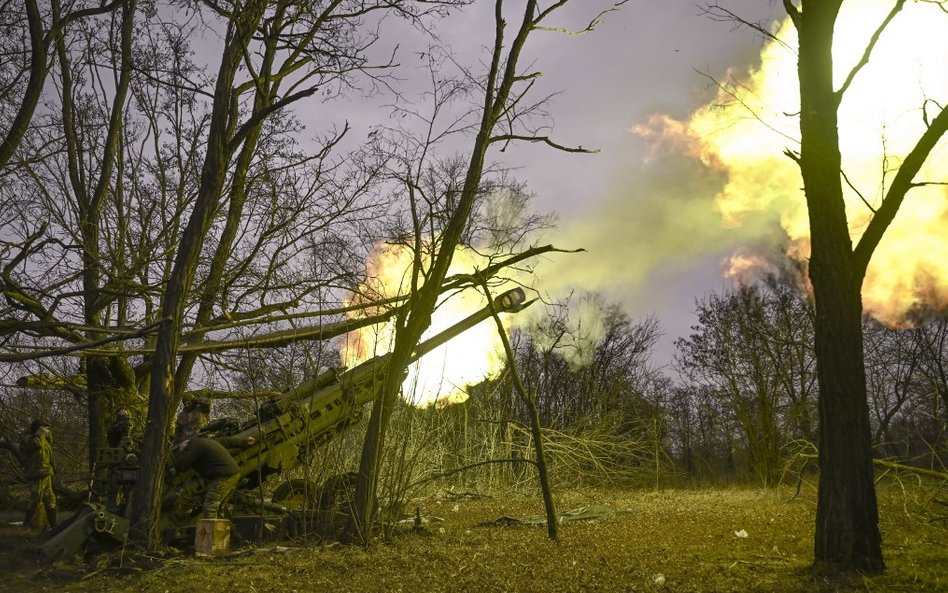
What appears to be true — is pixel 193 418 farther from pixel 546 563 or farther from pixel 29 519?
pixel 29 519

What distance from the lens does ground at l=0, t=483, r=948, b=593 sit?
612 cm

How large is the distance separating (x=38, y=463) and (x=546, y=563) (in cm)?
1009

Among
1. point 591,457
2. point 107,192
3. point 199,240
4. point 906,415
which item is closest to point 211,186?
A: point 199,240

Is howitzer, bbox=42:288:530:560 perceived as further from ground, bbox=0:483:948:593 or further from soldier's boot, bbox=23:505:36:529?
soldier's boot, bbox=23:505:36:529

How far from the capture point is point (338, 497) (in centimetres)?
933

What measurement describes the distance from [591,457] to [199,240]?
38.1ft

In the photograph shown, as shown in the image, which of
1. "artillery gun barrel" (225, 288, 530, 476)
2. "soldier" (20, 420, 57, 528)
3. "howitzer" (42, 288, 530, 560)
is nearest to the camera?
"howitzer" (42, 288, 530, 560)

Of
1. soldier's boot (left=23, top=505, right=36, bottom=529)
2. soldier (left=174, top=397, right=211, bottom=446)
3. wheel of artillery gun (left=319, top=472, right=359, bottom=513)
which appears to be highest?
soldier (left=174, top=397, right=211, bottom=446)

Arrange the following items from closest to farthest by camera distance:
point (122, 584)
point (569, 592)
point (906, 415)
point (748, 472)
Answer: point (569, 592) → point (122, 584) → point (748, 472) → point (906, 415)

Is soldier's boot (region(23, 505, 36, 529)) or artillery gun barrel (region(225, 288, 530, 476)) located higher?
artillery gun barrel (region(225, 288, 530, 476))

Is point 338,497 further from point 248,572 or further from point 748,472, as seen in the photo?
point 748,472

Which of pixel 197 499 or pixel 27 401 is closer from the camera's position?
pixel 197 499

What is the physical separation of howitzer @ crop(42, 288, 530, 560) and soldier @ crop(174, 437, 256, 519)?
1.01 feet

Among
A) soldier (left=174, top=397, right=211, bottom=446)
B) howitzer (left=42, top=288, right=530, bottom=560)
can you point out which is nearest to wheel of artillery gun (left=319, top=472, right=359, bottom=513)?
howitzer (left=42, top=288, right=530, bottom=560)
